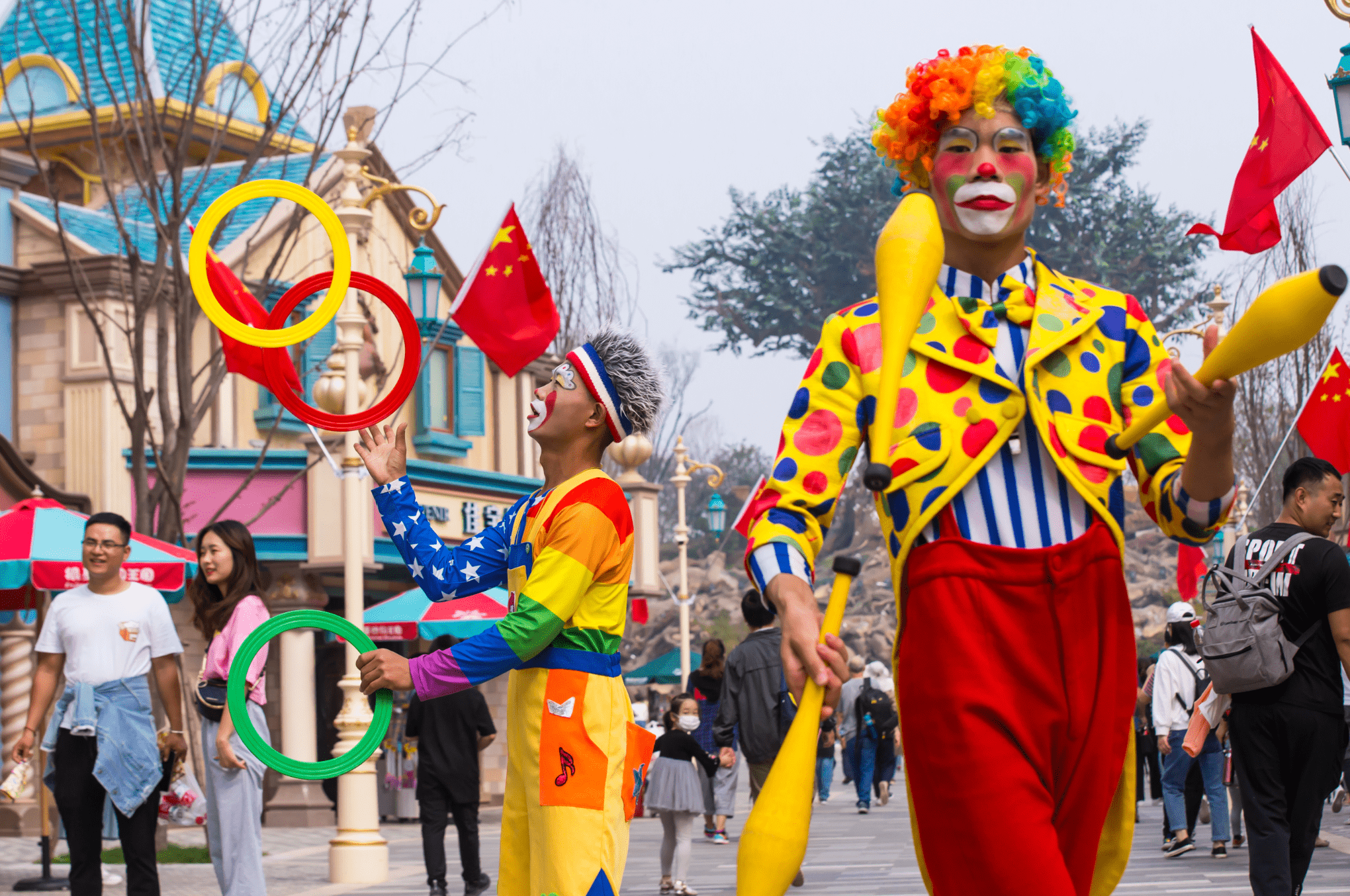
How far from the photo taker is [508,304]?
13703mm

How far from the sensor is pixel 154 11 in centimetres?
2225

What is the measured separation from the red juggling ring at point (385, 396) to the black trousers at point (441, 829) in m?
5.24

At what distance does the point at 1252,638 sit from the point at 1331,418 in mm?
6436

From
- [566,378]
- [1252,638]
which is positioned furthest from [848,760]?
[566,378]

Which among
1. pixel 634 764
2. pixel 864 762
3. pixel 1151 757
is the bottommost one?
pixel 864 762

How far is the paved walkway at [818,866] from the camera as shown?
9.80 m

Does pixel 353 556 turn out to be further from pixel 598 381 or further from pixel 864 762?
pixel 864 762

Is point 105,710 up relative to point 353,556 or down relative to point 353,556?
down

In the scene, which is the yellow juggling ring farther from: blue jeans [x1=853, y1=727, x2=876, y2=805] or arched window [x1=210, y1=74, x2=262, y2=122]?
arched window [x1=210, y1=74, x2=262, y2=122]

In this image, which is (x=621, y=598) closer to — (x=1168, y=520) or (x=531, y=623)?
(x=531, y=623)

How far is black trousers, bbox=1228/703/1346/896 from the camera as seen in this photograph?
6.52 meters

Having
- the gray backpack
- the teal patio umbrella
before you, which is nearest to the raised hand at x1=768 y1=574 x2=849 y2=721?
the gray backpack

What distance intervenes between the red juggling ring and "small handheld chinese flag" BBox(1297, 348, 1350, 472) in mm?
8838

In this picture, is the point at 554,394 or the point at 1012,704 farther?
the point at 554,394
